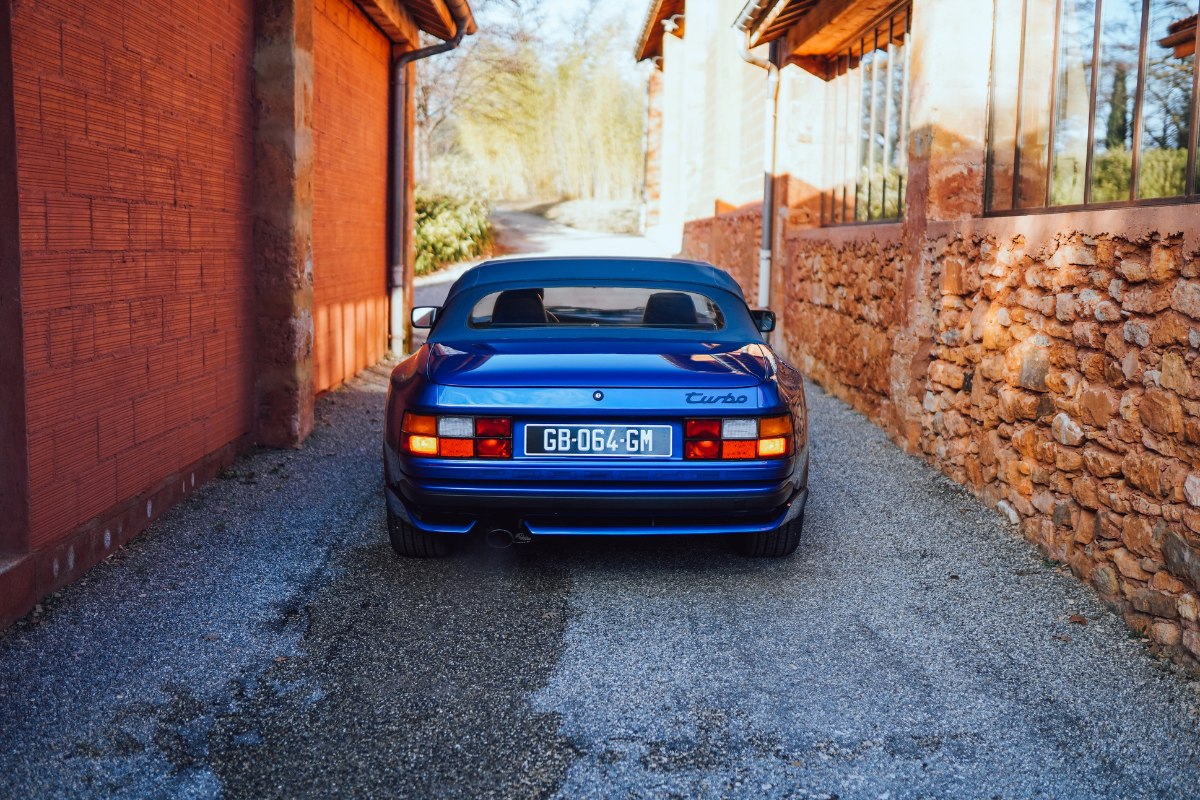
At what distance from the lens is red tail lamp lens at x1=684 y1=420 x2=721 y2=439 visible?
3.82 metres

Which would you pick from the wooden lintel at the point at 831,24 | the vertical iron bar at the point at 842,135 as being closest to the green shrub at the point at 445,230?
the wooden lintel at the point at 831,24

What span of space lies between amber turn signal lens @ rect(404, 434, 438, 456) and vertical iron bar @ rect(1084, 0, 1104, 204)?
3.10 metres

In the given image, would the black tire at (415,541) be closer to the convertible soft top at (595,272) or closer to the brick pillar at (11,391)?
the convertible soft top at (595,272)

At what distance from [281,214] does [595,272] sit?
7.89 feet

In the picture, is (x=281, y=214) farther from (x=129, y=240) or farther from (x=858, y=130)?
(x=858, y=130)

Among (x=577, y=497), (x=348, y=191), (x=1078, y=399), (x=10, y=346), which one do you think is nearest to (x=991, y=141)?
(x=1078, y=399)

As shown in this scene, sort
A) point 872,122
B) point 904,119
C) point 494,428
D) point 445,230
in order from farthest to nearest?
point 445,230, point 872,122, point 904,119, point 494,428

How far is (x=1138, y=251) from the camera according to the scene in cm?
390

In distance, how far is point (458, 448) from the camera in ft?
12.5

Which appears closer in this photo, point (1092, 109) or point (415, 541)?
point (415, 541)

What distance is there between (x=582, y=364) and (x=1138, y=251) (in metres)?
2.05

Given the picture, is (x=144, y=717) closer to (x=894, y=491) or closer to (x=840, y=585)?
(x=840, y=585)

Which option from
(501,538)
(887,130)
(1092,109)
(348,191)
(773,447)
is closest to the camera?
(773,447)

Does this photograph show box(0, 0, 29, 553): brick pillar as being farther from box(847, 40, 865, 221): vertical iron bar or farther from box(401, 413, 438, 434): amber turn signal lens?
box(847, 40, 865, 221): vertical iron bar
